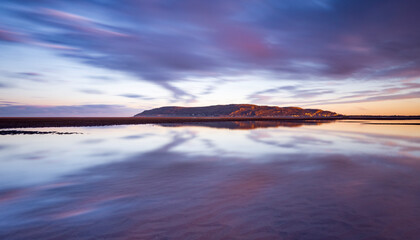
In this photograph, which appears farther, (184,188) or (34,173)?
(34,173)

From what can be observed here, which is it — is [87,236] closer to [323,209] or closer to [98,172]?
[323,209]

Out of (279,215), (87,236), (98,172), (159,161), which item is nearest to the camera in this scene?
(87,236)

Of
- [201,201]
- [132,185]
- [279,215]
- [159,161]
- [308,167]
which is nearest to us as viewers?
[279,215]

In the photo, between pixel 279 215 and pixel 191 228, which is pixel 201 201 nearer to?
pixel 191 228

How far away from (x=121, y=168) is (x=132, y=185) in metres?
3.39

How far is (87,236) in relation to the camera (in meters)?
5.06

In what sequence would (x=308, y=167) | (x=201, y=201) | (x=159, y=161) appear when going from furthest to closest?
(x=159, y=161)
(x=308, y=167)
(x=201, y=201)

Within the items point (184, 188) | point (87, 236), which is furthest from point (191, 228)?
point (184, 188)

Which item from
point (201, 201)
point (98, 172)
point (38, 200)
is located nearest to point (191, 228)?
point (201, 201)

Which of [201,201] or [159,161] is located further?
[159,161]

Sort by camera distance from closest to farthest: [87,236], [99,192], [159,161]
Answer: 1. [87,236]
2. [99,192]
3. [159,161]

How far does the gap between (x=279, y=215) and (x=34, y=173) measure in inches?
440

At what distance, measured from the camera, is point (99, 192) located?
26.5 ft

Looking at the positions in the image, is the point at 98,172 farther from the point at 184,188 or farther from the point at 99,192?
the point at 184,188
